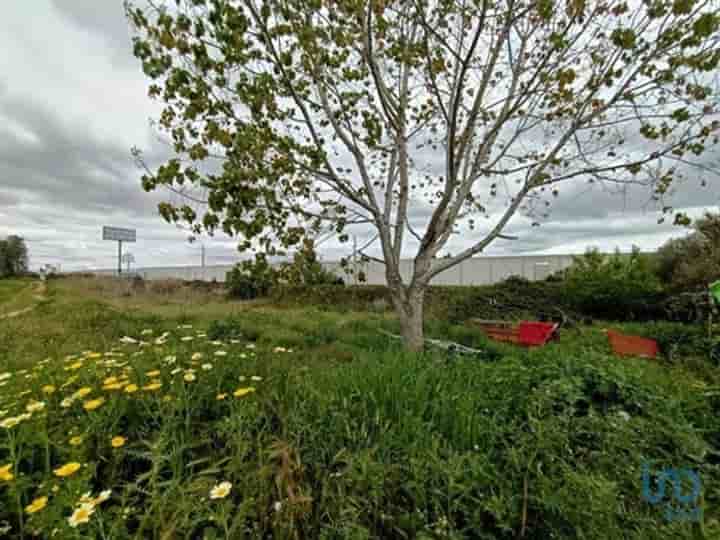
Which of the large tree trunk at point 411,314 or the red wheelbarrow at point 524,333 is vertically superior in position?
the large tree trunk at point 411,314

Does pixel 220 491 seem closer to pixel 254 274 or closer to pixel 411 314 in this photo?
pixel 254 274

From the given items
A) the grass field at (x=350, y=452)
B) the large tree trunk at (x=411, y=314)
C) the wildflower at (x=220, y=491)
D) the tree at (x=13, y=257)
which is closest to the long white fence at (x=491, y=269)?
the large tree trunk at (x=411, y=314)

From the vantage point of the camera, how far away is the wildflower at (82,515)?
0.94 metres

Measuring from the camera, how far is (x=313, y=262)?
333 centimetres

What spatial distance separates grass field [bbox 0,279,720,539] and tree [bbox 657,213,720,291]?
748cm

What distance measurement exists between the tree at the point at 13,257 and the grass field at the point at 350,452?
45.4 meters

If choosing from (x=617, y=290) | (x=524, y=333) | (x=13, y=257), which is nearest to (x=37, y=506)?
(x=524, y=333)

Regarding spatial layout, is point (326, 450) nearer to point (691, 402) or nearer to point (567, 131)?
point (691, 402)

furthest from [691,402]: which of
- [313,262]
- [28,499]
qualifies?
[28,499]

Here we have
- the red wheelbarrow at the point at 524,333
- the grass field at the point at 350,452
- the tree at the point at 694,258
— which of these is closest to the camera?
the grass field at the point at 350,452

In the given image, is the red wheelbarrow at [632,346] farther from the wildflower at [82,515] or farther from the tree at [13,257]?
the tree at [13,257]

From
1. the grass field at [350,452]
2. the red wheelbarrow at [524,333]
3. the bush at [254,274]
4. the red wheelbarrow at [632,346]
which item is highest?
the bush at [254,274]

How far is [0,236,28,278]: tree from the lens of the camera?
32.5 m

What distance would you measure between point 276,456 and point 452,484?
69cm
